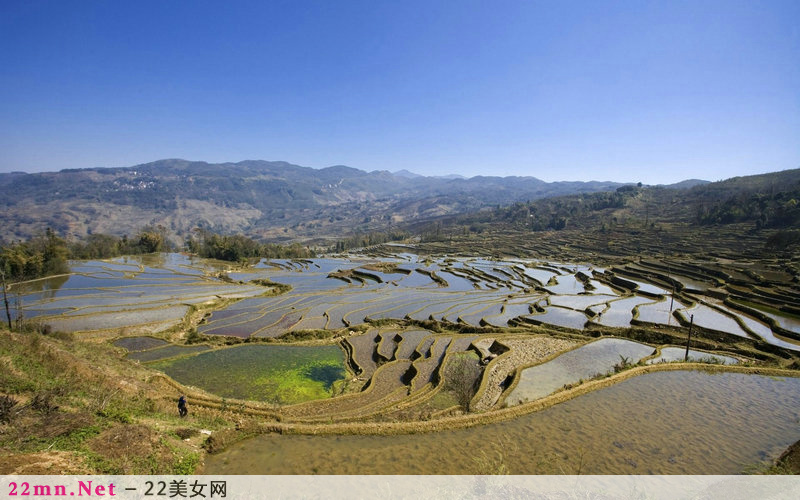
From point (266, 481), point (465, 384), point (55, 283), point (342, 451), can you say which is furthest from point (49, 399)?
point (55, 283)

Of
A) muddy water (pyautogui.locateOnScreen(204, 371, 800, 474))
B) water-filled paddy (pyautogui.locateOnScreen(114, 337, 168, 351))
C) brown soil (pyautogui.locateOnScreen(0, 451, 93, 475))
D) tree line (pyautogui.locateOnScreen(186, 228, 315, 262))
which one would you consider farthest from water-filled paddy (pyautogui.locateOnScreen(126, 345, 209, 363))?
tree line (pyautogui.locateOnScreen(186, 228, 315, 262))

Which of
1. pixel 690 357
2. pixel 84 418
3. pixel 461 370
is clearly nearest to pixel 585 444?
pixel 461 370

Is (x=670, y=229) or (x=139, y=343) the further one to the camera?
(x=670, y=229)

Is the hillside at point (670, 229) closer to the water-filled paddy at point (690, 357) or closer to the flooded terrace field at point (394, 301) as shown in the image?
the flooded terrace field at point (394, 301)

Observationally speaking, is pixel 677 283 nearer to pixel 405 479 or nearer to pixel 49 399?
pixel 405 479

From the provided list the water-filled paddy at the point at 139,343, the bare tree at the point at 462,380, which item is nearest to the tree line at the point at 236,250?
the water-filled paddy at the point at 139,343

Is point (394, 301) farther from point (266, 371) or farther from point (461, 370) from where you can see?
point (461, 370)

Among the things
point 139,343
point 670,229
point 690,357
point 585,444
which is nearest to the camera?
point 585,444
